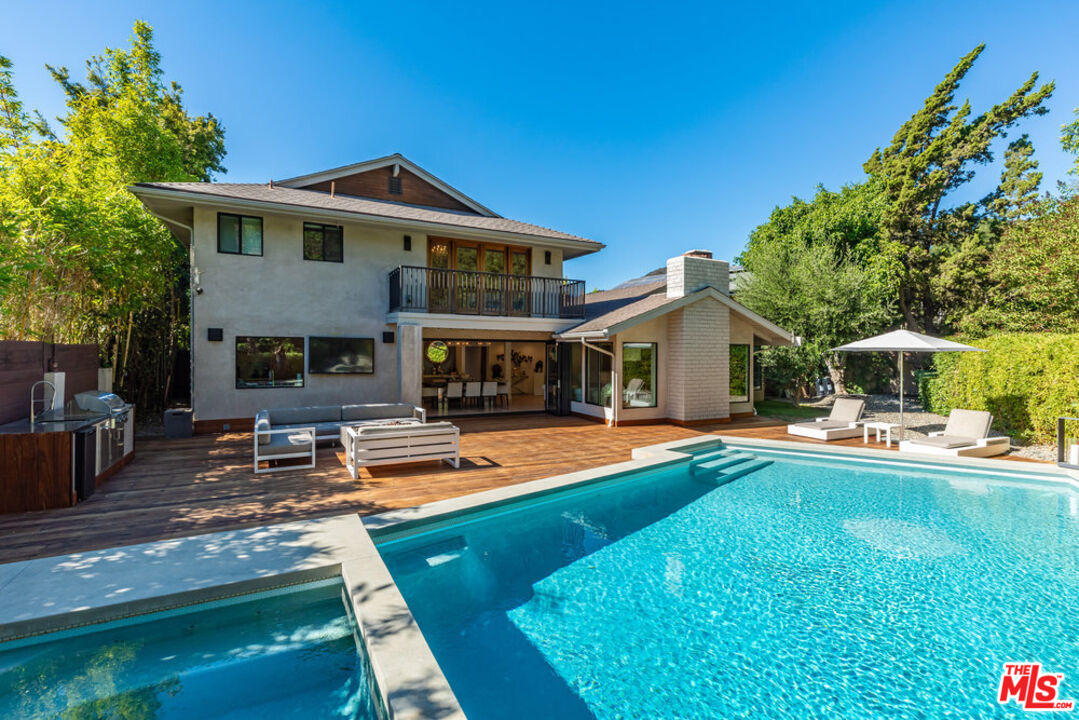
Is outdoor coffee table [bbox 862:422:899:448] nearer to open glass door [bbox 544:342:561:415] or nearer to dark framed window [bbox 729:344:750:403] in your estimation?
dark framed window [bbox 729:344:750:403]

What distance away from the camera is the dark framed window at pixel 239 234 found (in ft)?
36.8

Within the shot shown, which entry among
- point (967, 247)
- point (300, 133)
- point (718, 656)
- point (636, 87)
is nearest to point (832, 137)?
point (967, 247)

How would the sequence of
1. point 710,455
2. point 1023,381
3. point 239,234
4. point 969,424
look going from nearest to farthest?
1. point 969,424
2. point 710,455
3. point 1023,381
4. point 239,234

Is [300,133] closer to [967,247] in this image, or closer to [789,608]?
[789,608]

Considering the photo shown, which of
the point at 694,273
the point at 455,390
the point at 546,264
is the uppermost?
the point at 546,264

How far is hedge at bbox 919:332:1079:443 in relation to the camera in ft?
31.0

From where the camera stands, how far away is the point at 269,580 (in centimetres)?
390

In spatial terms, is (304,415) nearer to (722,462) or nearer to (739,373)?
(722,462)

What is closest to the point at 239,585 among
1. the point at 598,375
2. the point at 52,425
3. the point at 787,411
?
the point at 52,425

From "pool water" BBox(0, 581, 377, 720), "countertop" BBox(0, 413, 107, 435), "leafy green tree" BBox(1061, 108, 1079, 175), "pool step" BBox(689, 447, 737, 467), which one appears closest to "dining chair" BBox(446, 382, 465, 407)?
"pool step" BBox(689, 447, 737, 467)
